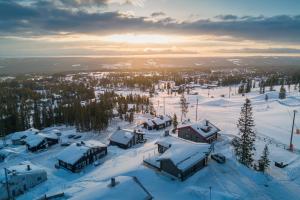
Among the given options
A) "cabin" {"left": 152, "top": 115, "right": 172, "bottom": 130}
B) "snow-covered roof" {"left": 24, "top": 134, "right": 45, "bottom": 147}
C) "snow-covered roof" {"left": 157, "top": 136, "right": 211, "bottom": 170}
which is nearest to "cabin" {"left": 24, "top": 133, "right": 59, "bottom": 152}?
"snow-covered roof" {"left": 24, "top": 134, "right": 45, "bottom": 147}

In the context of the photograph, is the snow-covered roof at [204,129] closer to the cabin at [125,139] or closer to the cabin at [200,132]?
the cabin at [200,132]

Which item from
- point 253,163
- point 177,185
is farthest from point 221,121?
point 177,185

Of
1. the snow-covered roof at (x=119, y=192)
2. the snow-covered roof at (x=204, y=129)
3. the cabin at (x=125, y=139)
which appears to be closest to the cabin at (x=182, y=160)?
the snow-covered roof at (x=119, y=192)

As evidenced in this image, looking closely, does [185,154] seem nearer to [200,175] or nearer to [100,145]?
[200,175]

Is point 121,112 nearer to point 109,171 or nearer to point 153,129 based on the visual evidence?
point 153,129

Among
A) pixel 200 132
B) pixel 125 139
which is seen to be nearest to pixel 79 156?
pixel 125 139
